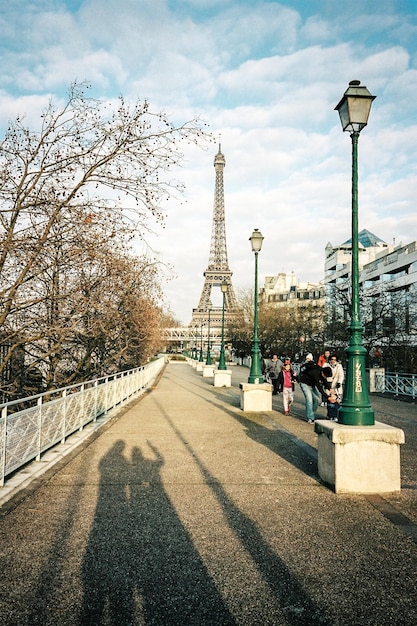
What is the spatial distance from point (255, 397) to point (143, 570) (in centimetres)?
990

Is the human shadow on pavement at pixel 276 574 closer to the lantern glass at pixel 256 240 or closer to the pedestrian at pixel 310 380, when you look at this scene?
the pedestrian at pixel 310 380

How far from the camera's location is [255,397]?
13234mm

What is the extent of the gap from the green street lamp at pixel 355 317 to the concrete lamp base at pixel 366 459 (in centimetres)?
34

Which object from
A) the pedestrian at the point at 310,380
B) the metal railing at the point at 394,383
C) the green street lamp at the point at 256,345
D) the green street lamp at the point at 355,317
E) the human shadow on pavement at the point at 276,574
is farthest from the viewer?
the metal railing at the point at 394,383

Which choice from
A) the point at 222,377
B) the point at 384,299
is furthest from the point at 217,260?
the point at 222,377

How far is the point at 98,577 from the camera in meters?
3.40

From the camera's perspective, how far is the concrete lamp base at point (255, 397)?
13188 millimetres

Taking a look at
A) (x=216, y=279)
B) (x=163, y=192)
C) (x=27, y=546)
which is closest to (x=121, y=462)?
(x=27, y=546)

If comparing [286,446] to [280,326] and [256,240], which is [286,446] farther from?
[280,326]

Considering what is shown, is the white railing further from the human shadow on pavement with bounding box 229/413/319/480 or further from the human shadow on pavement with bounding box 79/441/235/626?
the human shadow on pavement with bounding box 229/413/319/480

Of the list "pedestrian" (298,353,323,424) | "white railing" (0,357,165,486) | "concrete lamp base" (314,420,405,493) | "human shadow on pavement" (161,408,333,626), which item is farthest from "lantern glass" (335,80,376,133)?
"pedestrian" (298,353,323,424)

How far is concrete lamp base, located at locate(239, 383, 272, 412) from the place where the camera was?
43.3 ft

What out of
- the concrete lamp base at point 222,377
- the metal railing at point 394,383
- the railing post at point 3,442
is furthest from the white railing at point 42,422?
the metal railing at point 394,383

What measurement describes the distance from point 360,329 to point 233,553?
11.1 ft
